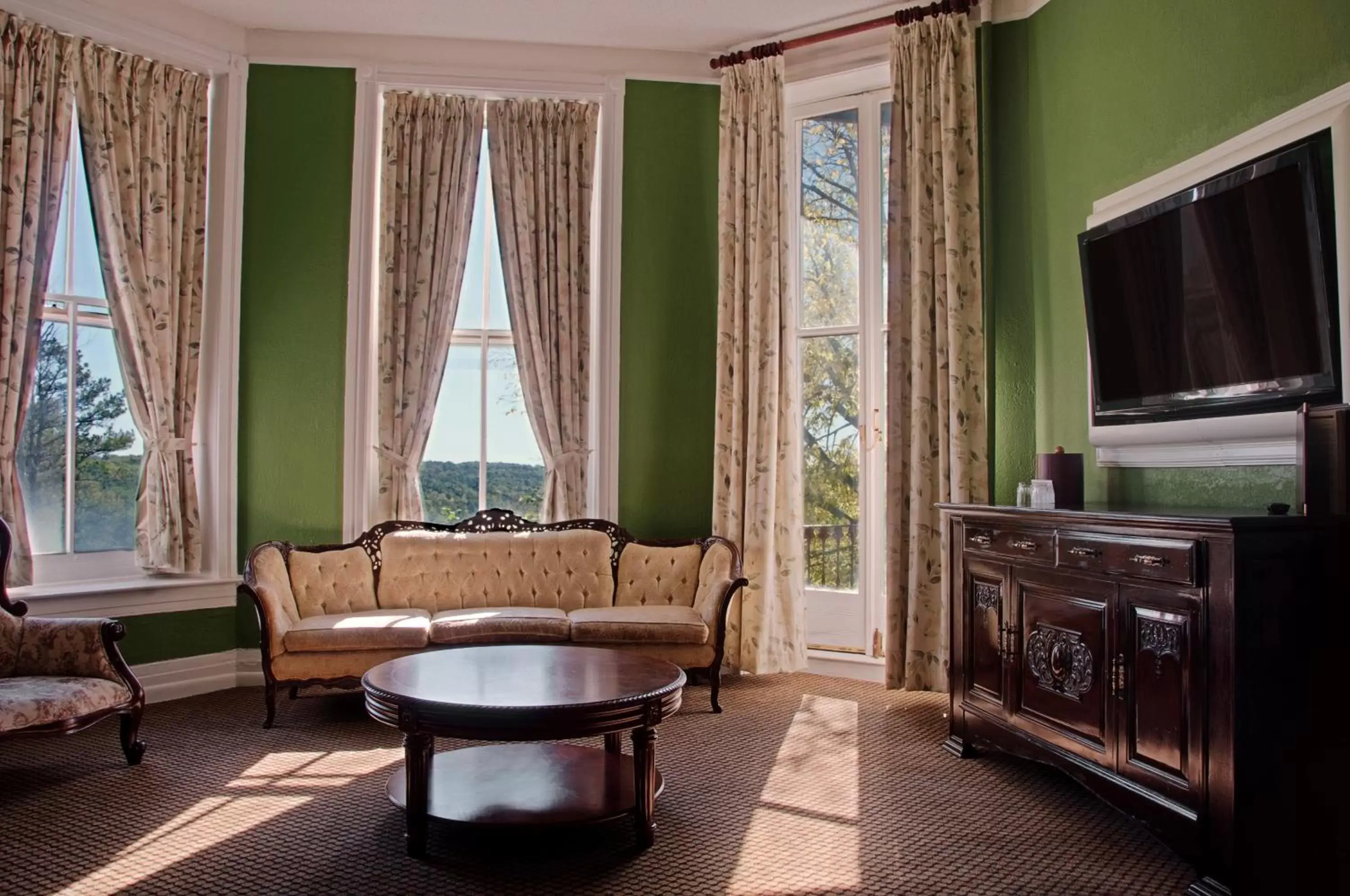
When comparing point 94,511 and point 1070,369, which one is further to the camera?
point 94,511

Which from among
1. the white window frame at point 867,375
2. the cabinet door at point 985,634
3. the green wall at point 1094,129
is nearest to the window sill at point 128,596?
the white window frame at point 867,375

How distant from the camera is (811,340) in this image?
5.48m

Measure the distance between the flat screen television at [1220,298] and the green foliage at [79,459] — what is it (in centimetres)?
455

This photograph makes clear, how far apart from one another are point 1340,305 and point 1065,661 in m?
1.31

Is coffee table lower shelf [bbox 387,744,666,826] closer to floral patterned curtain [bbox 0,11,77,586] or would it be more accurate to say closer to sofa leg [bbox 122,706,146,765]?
sofa leg [bbox 122,706,146,765]

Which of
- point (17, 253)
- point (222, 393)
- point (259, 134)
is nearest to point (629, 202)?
point (259, 134)

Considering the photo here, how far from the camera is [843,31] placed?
5141 mm

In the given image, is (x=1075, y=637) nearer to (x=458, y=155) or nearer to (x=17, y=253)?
(x=458, y=155)


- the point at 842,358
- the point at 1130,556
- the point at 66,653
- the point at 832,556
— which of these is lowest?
the point at 66,653

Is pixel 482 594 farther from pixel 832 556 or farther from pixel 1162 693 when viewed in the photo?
pixel 1162 693

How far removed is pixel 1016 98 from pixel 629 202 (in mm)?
2076

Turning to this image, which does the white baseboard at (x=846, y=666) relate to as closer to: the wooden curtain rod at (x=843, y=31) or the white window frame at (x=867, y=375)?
the white window frame at (x=867, y=375)

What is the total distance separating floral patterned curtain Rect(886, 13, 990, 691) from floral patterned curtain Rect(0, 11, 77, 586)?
401 cm

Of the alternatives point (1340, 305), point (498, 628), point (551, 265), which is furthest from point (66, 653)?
point (1340, 305)
